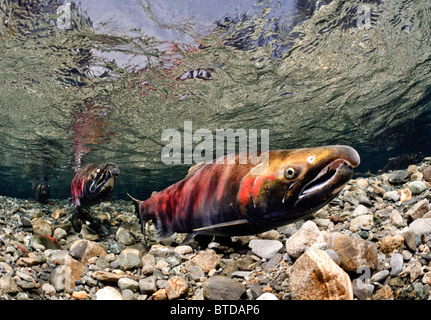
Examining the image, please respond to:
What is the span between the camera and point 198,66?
7746 mm

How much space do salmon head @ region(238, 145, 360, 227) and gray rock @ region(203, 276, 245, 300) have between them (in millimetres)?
673

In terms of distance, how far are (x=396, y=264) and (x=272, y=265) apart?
122cm

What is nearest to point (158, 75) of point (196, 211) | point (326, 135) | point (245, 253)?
point (196, 211)

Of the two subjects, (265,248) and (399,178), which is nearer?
(265,248)

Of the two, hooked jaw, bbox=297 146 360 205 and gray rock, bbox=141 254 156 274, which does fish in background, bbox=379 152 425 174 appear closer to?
hooked jaw, bbox=297 146 360 205

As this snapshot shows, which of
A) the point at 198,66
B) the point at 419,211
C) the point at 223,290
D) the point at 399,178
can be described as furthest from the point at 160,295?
Answer: the point at 198,66

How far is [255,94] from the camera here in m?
9.95

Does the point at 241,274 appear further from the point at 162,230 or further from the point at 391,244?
the point at 162,230

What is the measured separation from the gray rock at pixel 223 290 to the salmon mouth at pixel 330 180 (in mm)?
1129

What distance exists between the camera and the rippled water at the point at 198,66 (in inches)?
233

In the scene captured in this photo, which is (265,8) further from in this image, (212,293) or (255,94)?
(212,293)

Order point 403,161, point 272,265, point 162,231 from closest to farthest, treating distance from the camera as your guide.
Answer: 1. point 272,265
2. point 162,231
3. point 403,161

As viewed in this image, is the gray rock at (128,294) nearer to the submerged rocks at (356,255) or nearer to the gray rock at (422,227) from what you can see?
Result: the submerged rocks at (356,255)

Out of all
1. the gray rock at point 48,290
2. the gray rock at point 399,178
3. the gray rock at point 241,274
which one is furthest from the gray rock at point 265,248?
the gray rock at point 399,178
